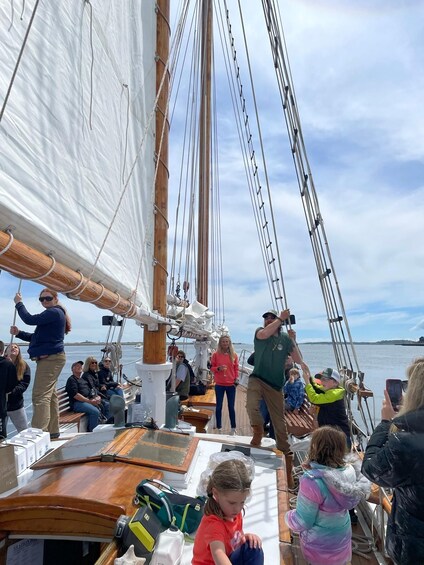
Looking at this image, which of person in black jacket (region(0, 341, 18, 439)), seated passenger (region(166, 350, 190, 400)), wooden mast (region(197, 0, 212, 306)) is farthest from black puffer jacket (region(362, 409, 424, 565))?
wooden mast (region(197, 0, 212, 306))

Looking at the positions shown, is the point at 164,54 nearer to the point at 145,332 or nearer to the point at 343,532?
the point at 145,332

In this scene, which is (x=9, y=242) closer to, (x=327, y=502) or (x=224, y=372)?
(x=327, y=502)

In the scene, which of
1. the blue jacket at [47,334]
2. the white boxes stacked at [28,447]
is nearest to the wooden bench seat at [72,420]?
the blue jacket at [47,334]

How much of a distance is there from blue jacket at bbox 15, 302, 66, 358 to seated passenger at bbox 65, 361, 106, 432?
6.46ft

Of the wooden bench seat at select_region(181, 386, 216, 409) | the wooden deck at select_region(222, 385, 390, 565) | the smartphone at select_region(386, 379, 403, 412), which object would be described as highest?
the smartphone at select_region(386, 379, 403, 412)

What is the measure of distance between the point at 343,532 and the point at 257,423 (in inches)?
60.3

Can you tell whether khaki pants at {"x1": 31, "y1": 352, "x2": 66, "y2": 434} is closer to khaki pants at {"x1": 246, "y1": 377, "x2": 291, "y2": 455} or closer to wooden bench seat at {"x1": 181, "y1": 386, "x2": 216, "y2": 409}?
khaki pants at {"x1": 246, "y1": 377, "x2": 291, "y2": 455}

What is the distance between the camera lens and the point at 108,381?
727 centimetres

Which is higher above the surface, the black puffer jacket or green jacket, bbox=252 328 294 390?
green jacket, bbox=252 328 294 390

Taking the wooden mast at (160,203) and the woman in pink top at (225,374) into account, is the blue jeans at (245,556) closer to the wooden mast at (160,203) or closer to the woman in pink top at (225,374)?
the wooden mast at (160,203)

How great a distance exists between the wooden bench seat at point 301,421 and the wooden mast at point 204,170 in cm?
545

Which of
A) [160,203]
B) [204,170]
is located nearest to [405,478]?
[160,203]

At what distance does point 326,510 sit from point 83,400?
4.27 m

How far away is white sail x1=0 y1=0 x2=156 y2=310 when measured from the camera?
1914mm
